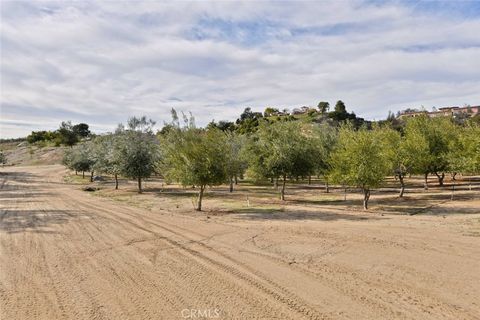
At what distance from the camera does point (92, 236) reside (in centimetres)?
1702

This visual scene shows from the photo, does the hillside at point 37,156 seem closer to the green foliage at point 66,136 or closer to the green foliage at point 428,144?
the green foliage at point 66,136

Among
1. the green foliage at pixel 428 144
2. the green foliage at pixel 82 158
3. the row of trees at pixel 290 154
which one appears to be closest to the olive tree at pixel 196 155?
the row of trees at pixel 290 154

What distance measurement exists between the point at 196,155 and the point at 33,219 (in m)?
10.8

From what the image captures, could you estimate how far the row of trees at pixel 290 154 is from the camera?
1017 inches

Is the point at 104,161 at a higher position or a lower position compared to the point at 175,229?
higher

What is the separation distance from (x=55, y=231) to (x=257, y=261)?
1128 centimetres

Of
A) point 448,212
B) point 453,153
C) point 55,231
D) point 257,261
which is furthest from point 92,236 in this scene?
point 453,153

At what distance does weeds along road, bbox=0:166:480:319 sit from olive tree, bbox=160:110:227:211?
6.51 meters

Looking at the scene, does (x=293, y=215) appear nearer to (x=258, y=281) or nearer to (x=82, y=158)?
(x=258, y=281)

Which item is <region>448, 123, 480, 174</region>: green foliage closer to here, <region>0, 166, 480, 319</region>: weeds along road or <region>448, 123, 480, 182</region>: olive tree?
<region>448, 123, 480, 182</region>: olive tree

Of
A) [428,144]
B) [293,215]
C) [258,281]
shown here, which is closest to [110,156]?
[293,215]

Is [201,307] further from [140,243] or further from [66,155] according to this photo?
[66,155]

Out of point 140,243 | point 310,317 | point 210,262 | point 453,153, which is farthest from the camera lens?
point 453,153

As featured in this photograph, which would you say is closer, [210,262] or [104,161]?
[210,262]
